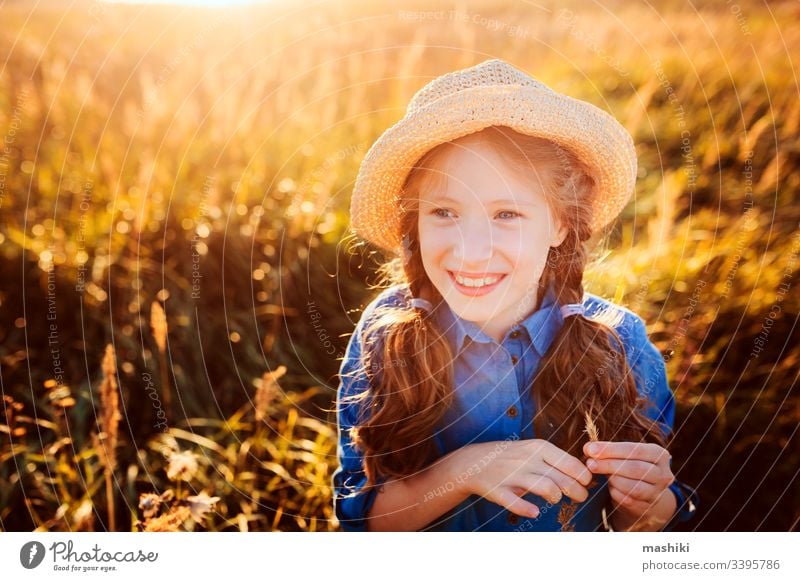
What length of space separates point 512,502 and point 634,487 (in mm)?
285

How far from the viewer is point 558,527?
1802 mm

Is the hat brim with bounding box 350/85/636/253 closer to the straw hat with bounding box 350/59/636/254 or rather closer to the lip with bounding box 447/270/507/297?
the straw hat with bounding box 350/59/636/254

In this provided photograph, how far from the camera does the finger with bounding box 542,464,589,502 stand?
5.22 feet

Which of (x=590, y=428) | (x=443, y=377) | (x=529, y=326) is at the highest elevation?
(x=529, y=326)

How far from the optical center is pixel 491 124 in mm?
1484

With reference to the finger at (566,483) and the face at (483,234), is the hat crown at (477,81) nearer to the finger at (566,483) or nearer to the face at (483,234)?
the face at (483,234)

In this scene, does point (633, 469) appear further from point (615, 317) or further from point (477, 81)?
point (477, 81)

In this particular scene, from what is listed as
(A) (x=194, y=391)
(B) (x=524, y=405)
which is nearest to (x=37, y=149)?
(A) (x=194, y=391)

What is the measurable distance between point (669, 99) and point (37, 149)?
3102mm

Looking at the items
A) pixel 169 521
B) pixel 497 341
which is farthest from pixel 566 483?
pixel 169 521

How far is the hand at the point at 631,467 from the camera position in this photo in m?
1.61
